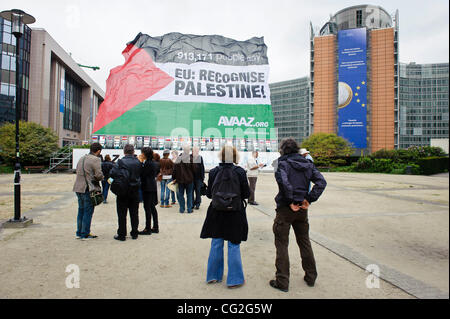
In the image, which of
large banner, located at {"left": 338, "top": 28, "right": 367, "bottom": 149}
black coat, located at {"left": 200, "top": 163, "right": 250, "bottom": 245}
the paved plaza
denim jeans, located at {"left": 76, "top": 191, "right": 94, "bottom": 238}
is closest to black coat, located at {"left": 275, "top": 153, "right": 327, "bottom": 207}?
black coat, located at {"left": 200, "top": 163, "right": 250, "bottom": 245}

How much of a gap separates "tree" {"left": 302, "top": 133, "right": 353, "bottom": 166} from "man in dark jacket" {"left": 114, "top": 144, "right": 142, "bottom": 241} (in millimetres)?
30851

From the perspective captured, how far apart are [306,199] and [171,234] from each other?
3304 millimetres

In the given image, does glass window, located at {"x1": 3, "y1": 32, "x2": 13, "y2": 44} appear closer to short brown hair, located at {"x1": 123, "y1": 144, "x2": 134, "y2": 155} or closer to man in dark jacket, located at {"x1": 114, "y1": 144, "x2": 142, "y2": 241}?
short brown hair, located at {"x1": 123, "y1": 144, "x2": 134, "y2": 155}

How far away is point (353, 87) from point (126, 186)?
235 feet

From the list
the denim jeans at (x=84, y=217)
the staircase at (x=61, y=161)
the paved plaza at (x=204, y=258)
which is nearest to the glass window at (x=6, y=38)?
the staircase at (x=61, y=161)

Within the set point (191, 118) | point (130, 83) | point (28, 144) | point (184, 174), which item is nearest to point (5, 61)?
point (28, 144)

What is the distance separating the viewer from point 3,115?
111 ft

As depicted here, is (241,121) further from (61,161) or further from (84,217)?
(84,217)

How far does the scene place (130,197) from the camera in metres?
5.24

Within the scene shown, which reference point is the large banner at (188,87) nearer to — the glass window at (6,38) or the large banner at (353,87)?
the glass window at (6,38)

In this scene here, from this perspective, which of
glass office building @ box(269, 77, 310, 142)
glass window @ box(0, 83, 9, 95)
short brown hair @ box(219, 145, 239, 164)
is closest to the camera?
short brown hair @ box(219, 145, 239, 164)

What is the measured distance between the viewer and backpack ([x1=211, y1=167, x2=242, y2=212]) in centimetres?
331

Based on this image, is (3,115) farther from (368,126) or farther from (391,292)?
(368,126)
